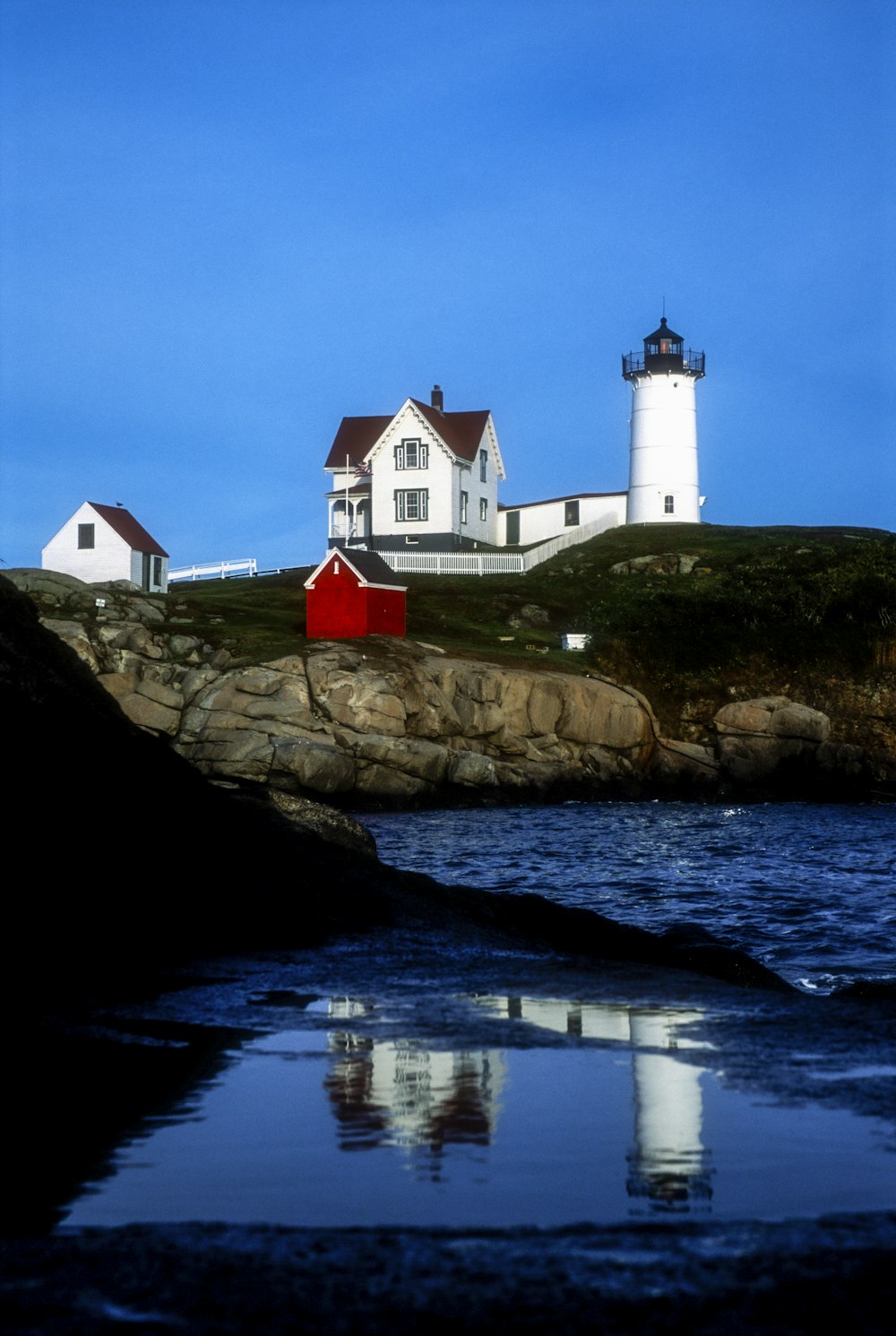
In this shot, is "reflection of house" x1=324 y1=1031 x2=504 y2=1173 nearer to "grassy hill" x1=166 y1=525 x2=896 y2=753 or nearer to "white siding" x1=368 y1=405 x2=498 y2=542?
"grassy hill" x1=166 y1=525 x2=896 y2=753

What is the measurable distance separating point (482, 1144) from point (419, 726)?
117ft

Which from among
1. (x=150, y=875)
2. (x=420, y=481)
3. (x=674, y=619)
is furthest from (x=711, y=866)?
(x=420, y=481)

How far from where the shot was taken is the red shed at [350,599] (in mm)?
47250

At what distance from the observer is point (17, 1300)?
3.10 meters

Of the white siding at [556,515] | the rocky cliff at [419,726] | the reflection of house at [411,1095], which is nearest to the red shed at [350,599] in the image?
the rocky cliff at [419,726]

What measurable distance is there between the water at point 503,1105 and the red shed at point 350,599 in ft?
125

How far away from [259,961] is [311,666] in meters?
32.2

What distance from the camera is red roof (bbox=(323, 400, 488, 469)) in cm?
6831

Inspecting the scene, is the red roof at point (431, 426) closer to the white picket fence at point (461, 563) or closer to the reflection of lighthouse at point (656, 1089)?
the white picket fence at point (461, 563)

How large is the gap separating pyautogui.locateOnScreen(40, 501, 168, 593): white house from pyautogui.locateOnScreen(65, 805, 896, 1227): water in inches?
2180

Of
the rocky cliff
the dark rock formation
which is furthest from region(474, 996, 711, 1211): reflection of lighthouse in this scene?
the rocky cliff

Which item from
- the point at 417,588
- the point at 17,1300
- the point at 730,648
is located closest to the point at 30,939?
the point at 17,1300

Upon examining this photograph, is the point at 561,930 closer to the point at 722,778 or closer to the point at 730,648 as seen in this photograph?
the point at 722,778

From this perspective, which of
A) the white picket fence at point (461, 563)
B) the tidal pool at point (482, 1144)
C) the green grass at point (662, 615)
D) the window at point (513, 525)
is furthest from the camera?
the window at point (513, 525)
